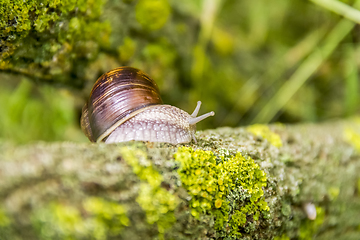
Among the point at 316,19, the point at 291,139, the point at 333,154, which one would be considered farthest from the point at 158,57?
the point at 316,19

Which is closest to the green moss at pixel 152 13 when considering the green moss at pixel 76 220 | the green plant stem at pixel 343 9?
the green plant stem at pixel 343 9

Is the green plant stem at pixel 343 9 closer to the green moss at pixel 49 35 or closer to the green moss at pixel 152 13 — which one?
the green moss at pixel 152 13

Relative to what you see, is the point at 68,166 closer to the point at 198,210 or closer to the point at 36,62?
the point at 198,210

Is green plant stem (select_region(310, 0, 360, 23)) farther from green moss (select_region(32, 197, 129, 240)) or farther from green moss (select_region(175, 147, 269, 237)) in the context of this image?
green moss (select_region(32, 197, 129, 240))

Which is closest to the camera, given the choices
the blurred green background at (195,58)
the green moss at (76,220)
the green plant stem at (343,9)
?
the green moss at (76,220)

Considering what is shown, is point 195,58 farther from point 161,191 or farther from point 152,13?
point 161,191

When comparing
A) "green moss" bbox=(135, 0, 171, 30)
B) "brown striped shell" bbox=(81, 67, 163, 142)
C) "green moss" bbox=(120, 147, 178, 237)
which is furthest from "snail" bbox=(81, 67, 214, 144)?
"green moss" bbox=(135, 0, 171, 30)
